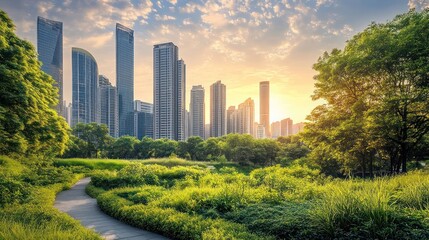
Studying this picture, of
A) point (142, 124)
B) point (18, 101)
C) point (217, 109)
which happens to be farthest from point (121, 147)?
point (142, 124)

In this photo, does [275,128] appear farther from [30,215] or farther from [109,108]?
[30,215]

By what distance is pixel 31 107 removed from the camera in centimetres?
1179

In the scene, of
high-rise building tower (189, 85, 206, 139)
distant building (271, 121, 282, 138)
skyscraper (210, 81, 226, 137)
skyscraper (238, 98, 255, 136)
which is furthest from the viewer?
distant building (271, 121, 282, 138)

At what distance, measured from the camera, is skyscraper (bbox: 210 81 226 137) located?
9825 cm

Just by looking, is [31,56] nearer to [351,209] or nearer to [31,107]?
[31,107]

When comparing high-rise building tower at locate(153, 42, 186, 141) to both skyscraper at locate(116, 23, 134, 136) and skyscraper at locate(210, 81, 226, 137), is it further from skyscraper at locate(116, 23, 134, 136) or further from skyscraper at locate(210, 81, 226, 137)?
skyscraper at locate(116, 23, 134, 136)

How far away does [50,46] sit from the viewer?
137 metres

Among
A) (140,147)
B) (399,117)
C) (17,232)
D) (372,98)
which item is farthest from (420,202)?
(140,147)

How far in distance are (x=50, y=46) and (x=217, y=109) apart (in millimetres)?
98866

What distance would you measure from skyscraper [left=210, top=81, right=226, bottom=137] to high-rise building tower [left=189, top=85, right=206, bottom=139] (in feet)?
17.2

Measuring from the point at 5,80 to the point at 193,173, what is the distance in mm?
9226

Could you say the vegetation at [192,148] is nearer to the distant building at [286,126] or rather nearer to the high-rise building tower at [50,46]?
the distant building at [286,126]

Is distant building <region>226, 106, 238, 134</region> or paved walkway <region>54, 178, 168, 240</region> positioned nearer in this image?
paved walkway <region>54, 178, 168, 240</region>

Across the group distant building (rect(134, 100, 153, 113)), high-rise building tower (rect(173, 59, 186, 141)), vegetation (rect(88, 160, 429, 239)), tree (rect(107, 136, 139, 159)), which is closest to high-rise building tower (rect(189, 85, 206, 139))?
high-rise building tower (rect(173, 59, 186, 141))
